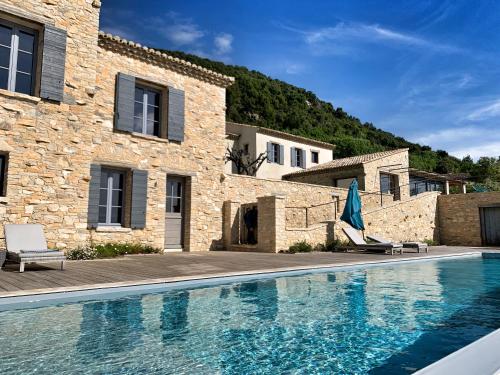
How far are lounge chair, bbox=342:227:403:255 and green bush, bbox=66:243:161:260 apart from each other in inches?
291

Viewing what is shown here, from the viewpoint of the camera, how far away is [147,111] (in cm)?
1213

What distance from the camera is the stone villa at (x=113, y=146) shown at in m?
8.67

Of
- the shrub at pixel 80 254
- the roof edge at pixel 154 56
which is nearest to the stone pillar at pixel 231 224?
the roof edge at pixel 154 56

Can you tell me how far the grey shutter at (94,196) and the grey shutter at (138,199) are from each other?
1.07 meters

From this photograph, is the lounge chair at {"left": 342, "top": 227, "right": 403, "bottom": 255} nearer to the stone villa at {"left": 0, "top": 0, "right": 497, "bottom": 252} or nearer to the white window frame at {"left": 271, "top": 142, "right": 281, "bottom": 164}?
the stone villa at {"left": 0, "top": 0, "right": 497, "bottom": 252}

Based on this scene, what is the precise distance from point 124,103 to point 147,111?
1.09 metres

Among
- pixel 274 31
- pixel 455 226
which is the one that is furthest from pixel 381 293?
pixel 455 226

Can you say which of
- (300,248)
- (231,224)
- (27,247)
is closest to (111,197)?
(27,247)

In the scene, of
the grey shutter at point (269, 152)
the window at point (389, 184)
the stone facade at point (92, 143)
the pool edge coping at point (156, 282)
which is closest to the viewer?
the pool edge coping at point (156, 282)

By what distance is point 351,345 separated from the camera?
3281 millimetres

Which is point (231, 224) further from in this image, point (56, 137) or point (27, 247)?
point (27, 247)

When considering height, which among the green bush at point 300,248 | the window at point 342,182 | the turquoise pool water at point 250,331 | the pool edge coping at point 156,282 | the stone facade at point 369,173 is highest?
the stone facade at point 369,173

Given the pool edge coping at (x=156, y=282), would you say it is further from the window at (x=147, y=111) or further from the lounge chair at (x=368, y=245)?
the window at (x=147, y=111)

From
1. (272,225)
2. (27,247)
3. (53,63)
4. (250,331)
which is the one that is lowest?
(250,331)
